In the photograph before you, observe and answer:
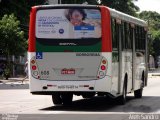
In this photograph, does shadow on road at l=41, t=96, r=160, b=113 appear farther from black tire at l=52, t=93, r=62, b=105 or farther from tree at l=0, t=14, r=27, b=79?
tree at l=0, t=14, r=27, b=79

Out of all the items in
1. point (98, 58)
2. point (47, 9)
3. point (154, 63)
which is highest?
point (47, 9)

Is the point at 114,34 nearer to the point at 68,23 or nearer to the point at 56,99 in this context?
the point at 68,23

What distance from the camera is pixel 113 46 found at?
2025 cm

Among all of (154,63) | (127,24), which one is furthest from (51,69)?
(154,63)

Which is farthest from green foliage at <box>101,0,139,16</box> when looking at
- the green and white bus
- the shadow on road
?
the green and white bus

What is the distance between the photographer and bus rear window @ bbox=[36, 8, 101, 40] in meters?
19.7

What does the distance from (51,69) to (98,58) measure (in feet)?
4.74

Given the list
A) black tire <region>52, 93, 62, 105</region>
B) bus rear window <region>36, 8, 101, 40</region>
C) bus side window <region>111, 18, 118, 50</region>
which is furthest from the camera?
black tire <region>52, 93, 62, 105</region>

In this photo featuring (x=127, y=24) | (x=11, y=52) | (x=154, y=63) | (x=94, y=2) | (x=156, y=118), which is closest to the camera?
(x=156, y=118)

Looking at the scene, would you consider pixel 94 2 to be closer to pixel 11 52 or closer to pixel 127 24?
pixel 11 52

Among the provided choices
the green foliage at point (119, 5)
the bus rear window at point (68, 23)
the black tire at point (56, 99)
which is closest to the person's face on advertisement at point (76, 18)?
the bus rear window at point (68, 23)

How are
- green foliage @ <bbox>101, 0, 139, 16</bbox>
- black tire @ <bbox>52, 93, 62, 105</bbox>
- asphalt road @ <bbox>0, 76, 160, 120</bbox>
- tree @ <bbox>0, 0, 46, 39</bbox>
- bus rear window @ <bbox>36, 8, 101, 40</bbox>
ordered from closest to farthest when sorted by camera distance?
1. asphalt road @ <bbox>0, 76, 160, 120</bbox>
2. bus rear window @ <bbox>36, 8, 101, 40</bbox>
3. black tire @ <bbox>52, 93, 62, 105</bbox>
4. tree @ <bbox>0, 0, 46, 39</bbox>
5. green foliage @ <bbox>101, 0, 139, 16</bbox>

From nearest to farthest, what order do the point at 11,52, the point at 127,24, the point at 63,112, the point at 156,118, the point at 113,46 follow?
the point at 156,118
the point at 63,112
the point at 113,46
the point at 127,24
the point at 11,52

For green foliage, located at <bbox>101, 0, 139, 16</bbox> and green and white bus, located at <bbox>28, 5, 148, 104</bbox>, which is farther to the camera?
green foliage, located at <bbox>101, 0, 139, 16</bbox>
